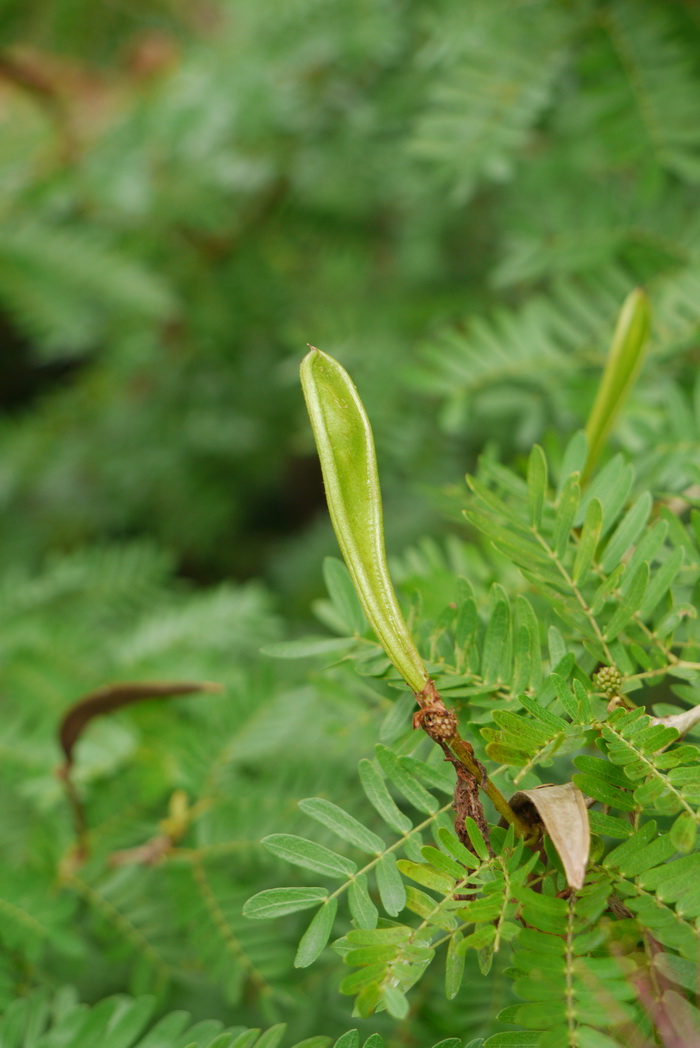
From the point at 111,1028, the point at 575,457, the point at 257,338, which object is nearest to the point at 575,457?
the point at 575,457

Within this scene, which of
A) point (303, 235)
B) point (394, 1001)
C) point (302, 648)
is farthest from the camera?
point (303, 235)

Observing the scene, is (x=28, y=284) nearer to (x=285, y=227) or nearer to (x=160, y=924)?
(x=285, y=227)

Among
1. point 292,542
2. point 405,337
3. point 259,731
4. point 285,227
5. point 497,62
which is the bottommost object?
point 292,542

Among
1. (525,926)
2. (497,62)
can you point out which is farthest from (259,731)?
(497,62)

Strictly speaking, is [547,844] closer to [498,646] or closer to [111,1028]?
[498,646]

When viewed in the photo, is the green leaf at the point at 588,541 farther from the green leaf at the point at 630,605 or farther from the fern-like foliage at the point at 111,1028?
the fern-like foliage at the point at 111,1028
